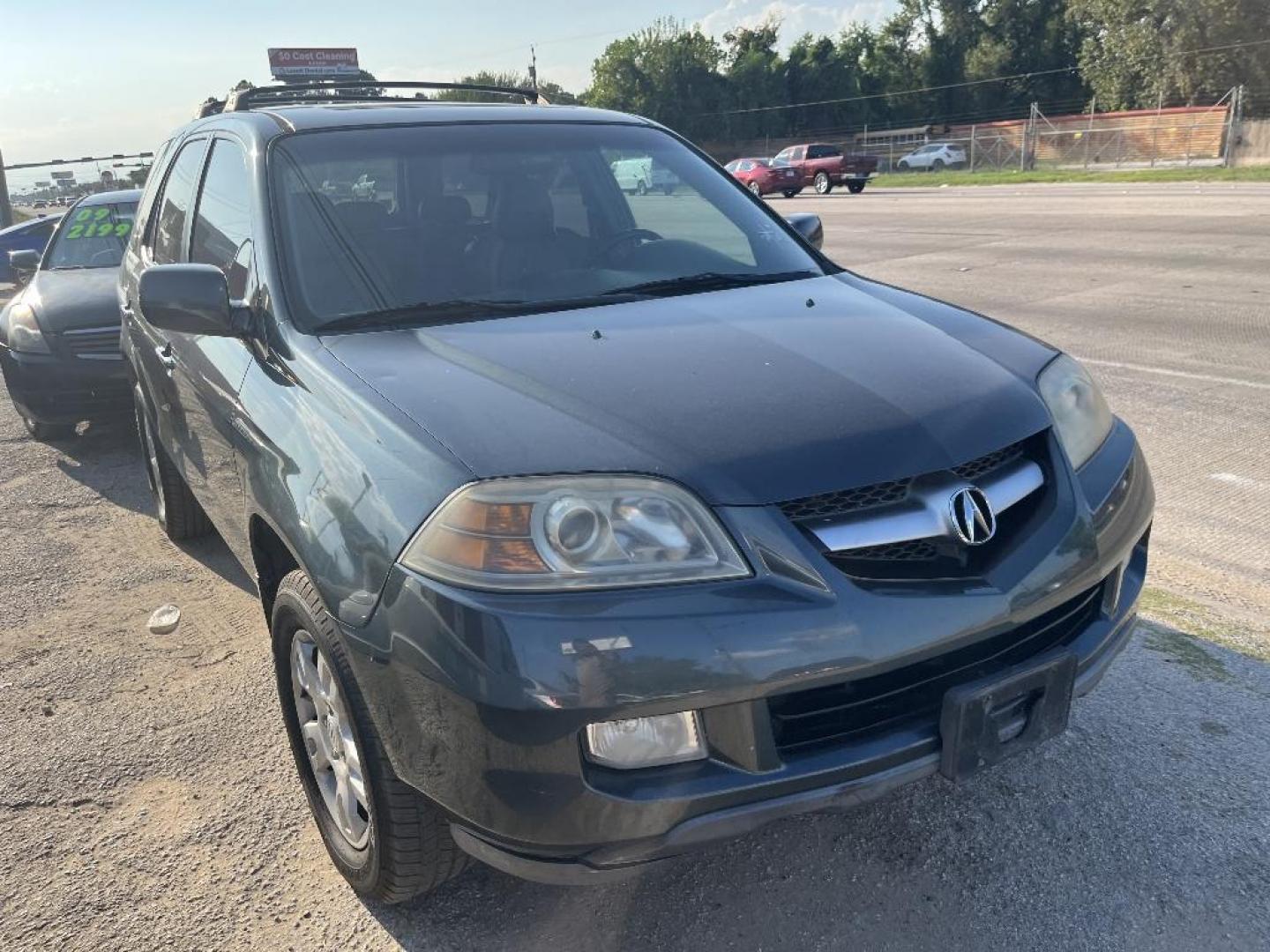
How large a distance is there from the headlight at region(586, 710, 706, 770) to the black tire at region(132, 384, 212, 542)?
3.34 metres

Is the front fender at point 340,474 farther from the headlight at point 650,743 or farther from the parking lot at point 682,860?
the parking lot at point 682,860

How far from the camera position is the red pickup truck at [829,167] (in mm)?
35531

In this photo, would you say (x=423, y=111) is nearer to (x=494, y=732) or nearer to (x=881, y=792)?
(x=494, y=732)

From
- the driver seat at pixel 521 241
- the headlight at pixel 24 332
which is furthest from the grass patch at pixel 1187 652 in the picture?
the headlight at pixel 24 332

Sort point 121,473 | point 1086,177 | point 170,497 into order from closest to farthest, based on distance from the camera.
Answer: point 170,497 < point 121,473 < point 1086,177

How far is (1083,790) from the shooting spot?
284 cm

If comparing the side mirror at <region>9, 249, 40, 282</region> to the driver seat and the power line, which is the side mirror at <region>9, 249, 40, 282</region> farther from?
the power line

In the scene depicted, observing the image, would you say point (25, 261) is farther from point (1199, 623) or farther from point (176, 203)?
point (1199, 623)

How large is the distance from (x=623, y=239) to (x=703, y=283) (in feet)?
1.26

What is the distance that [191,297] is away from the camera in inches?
112

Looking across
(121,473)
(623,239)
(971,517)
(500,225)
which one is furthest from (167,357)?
(971,517)

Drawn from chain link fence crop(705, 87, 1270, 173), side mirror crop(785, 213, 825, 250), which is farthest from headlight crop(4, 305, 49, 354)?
chain link fence crop(705, 87, 1270, 173)

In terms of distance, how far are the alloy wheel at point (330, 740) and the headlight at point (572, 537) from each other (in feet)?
1.70

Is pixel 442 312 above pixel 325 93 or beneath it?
beneath
